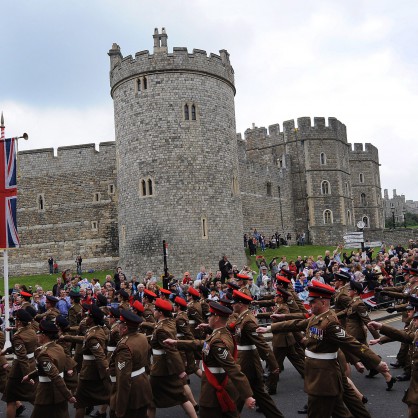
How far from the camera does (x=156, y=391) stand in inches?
332

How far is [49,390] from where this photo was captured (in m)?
7.46

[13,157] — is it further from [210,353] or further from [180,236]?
[180,236]

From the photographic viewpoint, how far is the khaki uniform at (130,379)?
6875mm

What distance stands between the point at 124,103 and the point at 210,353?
24384 mm

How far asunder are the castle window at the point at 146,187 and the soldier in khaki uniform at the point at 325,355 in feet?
71.6

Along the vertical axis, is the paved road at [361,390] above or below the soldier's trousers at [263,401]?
below

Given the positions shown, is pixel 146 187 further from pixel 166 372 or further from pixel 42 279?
pixel 166 372

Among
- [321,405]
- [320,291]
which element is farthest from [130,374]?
[320,291]

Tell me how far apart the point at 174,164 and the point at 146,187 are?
6.02ft

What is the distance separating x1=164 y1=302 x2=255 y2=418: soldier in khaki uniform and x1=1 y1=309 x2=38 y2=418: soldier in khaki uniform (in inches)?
132

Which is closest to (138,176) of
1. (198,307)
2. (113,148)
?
(113,148)

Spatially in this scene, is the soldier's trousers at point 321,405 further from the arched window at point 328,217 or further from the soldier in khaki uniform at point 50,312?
the arched window at point 328,217

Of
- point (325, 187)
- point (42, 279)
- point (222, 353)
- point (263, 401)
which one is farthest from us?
point (325, 187)

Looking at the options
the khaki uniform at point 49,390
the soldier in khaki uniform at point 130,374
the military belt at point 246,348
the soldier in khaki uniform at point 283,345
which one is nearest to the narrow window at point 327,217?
the soldier in khaki uniform at point 283,345
